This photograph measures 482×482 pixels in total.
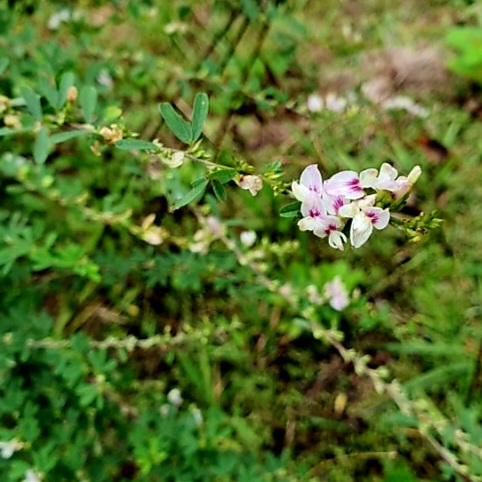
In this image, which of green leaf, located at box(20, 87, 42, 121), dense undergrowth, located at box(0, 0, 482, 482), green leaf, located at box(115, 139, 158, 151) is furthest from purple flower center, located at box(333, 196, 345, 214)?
green leaf, located at box(20, 87, 42, 121)

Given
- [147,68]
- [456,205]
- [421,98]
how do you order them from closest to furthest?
[147,68]
[456,205]
[421,98]

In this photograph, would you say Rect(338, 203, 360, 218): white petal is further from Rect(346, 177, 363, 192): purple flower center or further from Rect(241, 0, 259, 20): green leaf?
Rect(241, 0, 259, 20): green leaf

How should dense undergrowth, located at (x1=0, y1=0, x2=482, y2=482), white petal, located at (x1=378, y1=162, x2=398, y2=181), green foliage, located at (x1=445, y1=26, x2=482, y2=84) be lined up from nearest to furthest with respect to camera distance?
A: white petal, located at (x1=378, y1=162, x2=398, y2=181)
dense undergrowth, located at (x1=0, y1=0, x2=482, y2=482)
green foliage, located at (x1=445, y1=26, x2=482, y2=84)

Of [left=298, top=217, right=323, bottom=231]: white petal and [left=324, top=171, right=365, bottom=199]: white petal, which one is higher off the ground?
[left=324, top=171, right=365, bottom=199]: white petal

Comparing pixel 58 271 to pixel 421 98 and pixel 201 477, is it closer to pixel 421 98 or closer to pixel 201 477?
pixel 201 477


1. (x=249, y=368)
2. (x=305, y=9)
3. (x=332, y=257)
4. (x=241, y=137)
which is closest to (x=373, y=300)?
(x=332, y=257)

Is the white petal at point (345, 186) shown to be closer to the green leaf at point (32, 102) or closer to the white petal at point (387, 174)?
the white petal at point (387, 174)

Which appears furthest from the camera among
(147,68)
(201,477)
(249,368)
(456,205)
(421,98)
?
(421,98)
